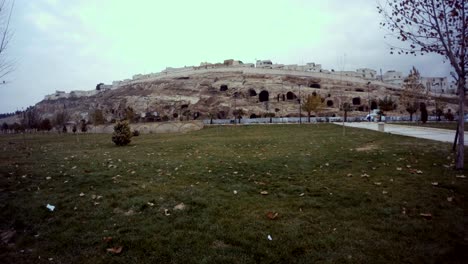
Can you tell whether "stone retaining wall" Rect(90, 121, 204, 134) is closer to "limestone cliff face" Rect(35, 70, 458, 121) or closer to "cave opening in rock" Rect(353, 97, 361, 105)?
"limestone cliff face" Rect(35, 70, 458, 121)

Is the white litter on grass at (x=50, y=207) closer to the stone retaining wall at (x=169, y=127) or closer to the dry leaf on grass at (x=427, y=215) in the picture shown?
the dry leaf on grass at (x=427, y=215)

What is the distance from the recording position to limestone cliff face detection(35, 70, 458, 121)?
77062 millimetres

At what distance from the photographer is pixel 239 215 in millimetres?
5586

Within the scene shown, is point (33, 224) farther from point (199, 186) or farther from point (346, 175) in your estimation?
point (346, 175)

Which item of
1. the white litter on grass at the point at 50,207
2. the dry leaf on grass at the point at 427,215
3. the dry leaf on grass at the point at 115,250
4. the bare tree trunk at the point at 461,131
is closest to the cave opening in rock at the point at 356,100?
the bare tree trunk at the point at 461,131

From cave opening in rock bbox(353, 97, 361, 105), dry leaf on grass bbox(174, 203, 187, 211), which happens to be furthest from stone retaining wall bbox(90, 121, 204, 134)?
cave opening in rock bbox(353, 97, 361, 105)

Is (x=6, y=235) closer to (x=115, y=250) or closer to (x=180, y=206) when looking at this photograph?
(x=115, y=250)

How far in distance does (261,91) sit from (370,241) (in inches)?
3198

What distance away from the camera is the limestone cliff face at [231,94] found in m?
77.1

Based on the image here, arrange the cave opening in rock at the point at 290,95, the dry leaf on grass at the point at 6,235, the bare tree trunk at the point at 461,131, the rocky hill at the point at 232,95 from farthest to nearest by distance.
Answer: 1. the cave opening in rock at the point at 290,95
2. the rocky hill at the point at 232,95
3. the bare tree trunk at the point at 461,131
4. the dry leaf on grass at the point at 6,235

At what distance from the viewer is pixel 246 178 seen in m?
8.44

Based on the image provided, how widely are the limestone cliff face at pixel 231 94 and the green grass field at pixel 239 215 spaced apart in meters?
62.9

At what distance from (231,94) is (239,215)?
79032 millimetres

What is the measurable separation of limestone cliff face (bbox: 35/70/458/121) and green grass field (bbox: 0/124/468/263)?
6291 centimetres
